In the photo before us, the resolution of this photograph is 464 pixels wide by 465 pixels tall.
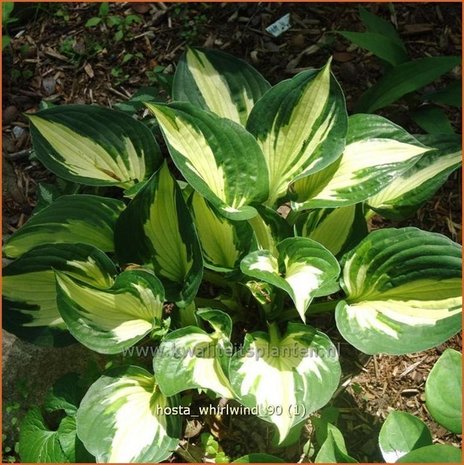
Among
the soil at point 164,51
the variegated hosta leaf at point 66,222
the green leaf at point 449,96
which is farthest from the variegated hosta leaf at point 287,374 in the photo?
the green leaf at point 449,96

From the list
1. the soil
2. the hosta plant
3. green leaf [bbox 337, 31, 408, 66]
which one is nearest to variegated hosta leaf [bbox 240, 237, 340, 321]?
the hosta plant

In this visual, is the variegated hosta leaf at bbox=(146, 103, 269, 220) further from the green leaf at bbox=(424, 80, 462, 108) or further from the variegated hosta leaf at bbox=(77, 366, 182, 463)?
the green leaf at bbox=(424, 80, 462, 108)

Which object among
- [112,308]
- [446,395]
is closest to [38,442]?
[112,308]

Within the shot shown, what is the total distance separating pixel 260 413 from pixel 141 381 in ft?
1.16

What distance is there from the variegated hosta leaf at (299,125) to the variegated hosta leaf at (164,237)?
28 cm

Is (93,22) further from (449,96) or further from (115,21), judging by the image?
(449,96)

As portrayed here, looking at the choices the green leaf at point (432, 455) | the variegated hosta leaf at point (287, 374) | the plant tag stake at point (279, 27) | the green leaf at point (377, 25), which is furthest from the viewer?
the plant tag stake at point (279, 27)

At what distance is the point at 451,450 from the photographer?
4.03ft

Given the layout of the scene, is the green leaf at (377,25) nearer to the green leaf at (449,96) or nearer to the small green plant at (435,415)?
the green leaf at (449,96)

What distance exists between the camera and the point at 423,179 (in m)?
1.58

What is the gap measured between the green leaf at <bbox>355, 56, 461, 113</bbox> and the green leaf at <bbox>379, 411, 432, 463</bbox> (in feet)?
3.10

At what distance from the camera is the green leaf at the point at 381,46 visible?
1.92 metres

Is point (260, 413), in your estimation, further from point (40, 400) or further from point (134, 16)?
point (134, 16)

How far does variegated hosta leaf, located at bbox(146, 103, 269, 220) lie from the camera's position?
142cm
